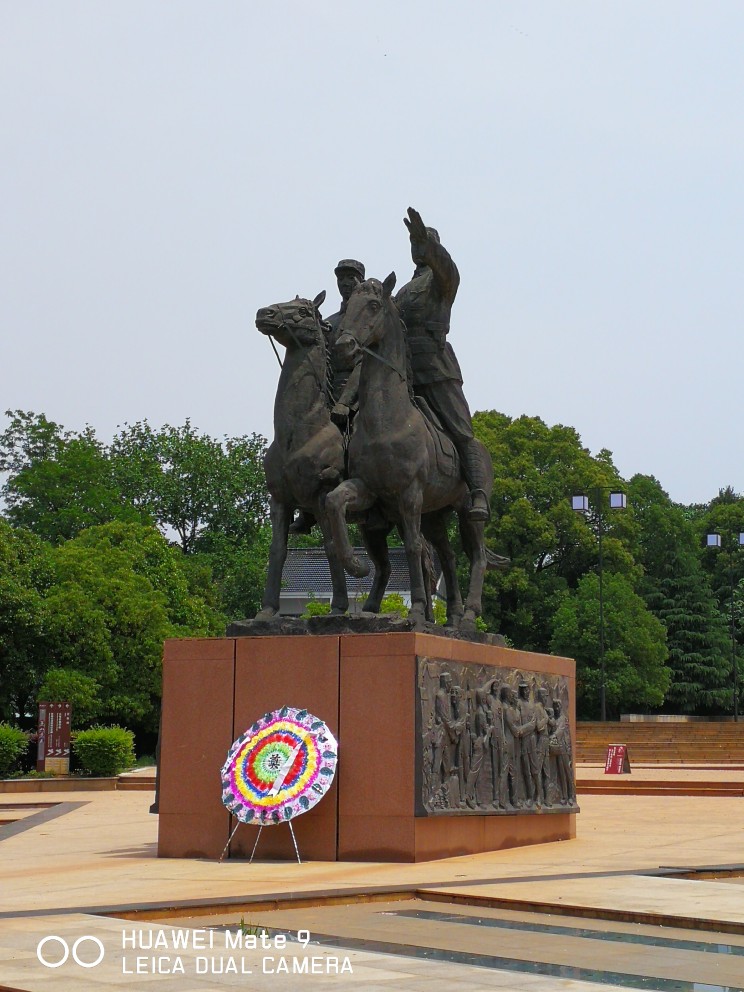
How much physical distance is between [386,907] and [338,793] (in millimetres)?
3696

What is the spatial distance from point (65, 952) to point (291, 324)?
8.21 meters

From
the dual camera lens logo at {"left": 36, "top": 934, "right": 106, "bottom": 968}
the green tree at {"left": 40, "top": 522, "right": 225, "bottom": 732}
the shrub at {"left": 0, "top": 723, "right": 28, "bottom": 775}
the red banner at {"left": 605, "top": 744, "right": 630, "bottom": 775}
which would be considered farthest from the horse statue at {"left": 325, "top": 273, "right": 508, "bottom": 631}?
the green tree at {"left": 40, "top": 522, "right": 225, "bottom": 732}

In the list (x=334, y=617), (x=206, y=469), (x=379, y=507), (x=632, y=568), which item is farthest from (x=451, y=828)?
(x=206, y=469)

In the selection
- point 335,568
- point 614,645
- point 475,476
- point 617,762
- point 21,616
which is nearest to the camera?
point 335,568

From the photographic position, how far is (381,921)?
30.0 feet

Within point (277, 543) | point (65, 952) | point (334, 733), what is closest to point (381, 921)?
point (65, 952)

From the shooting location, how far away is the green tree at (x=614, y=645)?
53.3 metres

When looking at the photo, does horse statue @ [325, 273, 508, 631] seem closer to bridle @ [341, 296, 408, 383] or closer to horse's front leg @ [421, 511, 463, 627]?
bridle @ [341, 296, 408, 383]

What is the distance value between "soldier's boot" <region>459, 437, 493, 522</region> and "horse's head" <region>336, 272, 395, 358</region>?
1990 mm

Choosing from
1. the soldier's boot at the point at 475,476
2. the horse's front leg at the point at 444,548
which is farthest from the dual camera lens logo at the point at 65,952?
the horse's front leg at the point at 444,548

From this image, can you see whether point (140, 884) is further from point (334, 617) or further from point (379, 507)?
point (379, 507)

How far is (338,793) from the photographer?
44.7 ft

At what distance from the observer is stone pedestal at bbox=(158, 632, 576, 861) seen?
1348cm

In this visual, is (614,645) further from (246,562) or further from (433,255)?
(433,255)
